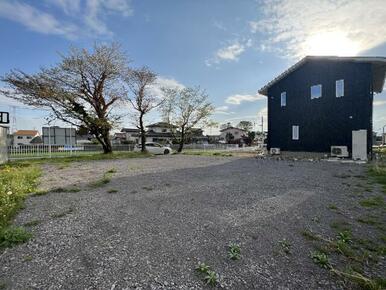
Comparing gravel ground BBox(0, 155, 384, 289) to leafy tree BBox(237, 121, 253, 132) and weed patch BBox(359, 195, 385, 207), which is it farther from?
leafy tree BBox(237, 121, 253, 132)

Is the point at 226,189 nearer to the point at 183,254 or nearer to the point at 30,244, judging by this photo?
the point at 183,254

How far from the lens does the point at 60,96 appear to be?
1460 cm

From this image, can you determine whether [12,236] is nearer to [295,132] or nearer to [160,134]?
[295,132]

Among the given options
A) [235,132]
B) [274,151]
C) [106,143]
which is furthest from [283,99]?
[235,132]

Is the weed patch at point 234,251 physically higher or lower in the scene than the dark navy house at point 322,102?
lower

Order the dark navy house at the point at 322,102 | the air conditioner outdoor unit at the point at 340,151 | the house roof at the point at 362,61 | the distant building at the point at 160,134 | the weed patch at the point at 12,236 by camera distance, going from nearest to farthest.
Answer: the weed patch at the point at 12,236 → the house roof at the point at 362,61 → the dark navy house at the point at 322,102 → the air conditioner outdoor unit at the point at 340,151 → the distant building at the point at 160,134

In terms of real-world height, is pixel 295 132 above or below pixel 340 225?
above

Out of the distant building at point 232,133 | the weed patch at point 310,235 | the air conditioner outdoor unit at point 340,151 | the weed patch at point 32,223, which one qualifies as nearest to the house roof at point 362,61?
the air conditioner outdoor unit at point 340,151

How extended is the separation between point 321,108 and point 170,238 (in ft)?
47.4

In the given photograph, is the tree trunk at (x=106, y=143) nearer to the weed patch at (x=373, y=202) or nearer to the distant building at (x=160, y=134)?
the distant building at (x=160, y=134)

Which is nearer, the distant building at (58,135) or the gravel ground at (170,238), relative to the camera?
the gravel ground at (170,238)

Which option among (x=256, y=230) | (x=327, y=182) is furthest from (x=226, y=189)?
(x=327, y=182)

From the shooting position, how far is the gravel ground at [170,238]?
200 centimetres

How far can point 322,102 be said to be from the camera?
13523mm
